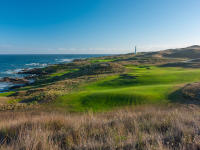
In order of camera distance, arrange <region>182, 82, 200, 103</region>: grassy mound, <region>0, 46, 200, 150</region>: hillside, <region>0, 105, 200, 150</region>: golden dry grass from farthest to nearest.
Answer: <region>182, 82, 200, 103</region>: grassy mound
<region>0, 46, 200, 150</region>: hillside
<region>0, 105, 200, 150</region>: golden dry grass

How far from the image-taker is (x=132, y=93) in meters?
12.4

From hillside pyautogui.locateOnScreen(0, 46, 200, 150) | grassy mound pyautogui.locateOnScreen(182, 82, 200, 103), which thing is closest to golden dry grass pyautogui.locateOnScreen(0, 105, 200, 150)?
hillside pyautogui.locateOnScreen(0, 46, 200, 150)

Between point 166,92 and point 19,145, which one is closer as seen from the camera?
point 19,145

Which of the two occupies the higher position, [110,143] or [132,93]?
[110,143]

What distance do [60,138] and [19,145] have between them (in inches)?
42.3

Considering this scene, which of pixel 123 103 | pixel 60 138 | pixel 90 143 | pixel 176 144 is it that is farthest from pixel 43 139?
pixel 123 103

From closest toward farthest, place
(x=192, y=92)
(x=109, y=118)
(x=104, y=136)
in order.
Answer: (x=104, y=136) < (x=109, y=118) < (x=192, y=92)

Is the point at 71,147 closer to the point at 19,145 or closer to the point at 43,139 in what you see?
the point at 43,139

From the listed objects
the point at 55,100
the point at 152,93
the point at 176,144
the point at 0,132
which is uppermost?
the point at 176,144

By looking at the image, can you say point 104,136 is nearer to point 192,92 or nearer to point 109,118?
point 109,118

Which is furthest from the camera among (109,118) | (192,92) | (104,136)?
(192,92)

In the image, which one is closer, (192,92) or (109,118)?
(109,118)

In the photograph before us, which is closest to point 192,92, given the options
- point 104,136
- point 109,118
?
point 109,118

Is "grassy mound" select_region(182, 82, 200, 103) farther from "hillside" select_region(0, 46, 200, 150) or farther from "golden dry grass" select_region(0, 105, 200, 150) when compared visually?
"golden dry grass" select_region(0, 105, 200, 150)
